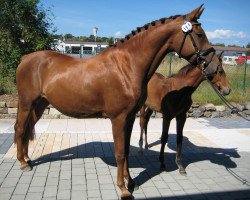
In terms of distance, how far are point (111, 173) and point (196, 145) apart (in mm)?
2499

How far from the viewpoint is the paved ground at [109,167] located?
4.12 metres

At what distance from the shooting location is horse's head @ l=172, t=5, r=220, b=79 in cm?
354

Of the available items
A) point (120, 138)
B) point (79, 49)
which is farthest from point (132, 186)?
point (79, 49)

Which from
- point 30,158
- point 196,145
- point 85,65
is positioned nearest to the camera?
point 85,65

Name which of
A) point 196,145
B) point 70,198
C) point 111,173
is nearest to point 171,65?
point 196,145

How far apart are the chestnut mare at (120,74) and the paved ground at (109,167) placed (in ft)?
1.67

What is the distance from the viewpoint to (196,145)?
21.3 feet

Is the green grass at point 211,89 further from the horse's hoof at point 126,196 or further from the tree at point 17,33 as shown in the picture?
the horse's hoof at point 126,196

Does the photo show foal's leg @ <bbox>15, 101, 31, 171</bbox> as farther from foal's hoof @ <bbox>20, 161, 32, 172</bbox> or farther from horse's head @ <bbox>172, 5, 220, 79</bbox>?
horse's head @ <bbox>172, 5, 220, 79</bbox>

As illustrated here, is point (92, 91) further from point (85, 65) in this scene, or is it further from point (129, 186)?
point (129, 186)

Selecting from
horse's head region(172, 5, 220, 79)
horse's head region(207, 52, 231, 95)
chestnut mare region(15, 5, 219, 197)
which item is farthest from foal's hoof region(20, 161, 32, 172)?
horse's head region(207, 52, 231, 95)

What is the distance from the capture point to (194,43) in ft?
11.7

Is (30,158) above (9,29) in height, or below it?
below

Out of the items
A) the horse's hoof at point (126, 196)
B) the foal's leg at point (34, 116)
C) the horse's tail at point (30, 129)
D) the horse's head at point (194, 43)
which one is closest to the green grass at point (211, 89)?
the foal's leg at point (34, 116)
